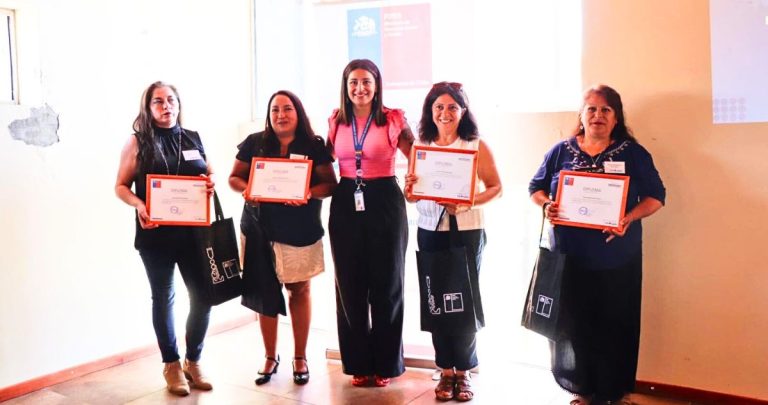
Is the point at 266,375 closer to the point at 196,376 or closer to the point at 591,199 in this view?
the point at 196,376

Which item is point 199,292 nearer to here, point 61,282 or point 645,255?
point 61,282

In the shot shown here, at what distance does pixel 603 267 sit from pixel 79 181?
2821mm

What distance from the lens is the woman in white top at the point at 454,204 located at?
2.92 m

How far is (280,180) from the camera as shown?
3059mm

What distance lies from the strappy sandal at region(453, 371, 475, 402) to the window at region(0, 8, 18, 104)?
267 cm

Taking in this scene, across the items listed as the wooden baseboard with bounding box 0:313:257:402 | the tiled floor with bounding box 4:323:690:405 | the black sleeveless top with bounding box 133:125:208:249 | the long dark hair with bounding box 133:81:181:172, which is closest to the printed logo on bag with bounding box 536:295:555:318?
the tiled floor with bounding box 4:323:690:405

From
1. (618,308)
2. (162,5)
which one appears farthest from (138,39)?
(618,308)

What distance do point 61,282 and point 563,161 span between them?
2.74 meters

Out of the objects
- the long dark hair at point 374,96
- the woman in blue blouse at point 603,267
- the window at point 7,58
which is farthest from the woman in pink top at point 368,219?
the window at point 7,58

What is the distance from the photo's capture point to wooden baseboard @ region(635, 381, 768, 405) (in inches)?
115

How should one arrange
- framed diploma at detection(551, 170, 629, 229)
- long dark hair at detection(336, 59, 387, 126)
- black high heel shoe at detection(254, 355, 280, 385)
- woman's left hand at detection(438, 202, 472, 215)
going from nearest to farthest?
1. framed diploma at detection(551, 170, 629, 229)
2. woman's left hand at detection(438, 202, 472, 215)
3. long dark hair at detection(336, 59, 387, 126)
4. black high heel shoe at detection(254, 355, 280, 385)

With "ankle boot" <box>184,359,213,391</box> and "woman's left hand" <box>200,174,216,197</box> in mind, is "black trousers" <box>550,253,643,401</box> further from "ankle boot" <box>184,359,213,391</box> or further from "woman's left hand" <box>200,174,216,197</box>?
"ankle boot" <box>184,359,213,391</box>

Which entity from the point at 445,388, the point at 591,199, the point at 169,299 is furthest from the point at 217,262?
the point at 591,199

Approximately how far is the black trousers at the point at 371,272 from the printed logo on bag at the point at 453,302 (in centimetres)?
29
